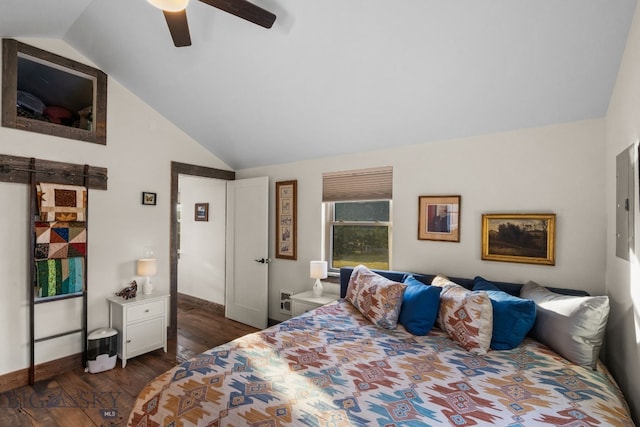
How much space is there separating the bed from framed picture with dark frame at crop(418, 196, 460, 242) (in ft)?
2.96

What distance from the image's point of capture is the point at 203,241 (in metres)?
5.03

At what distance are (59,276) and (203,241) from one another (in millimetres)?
2253

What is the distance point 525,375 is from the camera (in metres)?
1.62

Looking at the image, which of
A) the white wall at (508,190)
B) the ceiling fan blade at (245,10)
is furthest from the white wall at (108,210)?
the ceiling fan blade at (245,10)

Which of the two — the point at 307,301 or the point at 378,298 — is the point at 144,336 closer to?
the point at 307,301

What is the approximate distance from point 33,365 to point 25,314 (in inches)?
17.6

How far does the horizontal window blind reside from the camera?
3.34m

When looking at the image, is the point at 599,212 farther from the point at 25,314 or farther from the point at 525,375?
the point at 25,314

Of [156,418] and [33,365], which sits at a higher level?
[156,418]

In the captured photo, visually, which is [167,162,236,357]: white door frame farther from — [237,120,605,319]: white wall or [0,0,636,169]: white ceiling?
[237,120,605,319]: white wall

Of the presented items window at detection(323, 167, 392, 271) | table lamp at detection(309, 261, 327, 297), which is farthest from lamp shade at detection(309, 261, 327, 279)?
window at detection(323, 167, 392, 271)

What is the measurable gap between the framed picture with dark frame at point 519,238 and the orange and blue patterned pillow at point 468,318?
0.65 meters

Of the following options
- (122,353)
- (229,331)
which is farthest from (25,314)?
(229,331)

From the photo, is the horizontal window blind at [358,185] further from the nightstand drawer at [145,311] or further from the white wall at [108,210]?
the nightstand drawer at [145,311]
